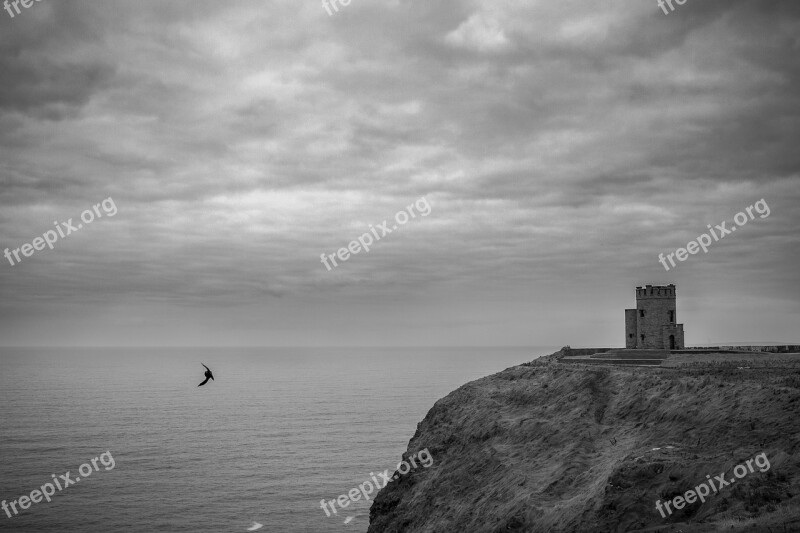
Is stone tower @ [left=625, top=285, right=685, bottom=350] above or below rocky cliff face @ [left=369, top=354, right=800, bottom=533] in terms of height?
above

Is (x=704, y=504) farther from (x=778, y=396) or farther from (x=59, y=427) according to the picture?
(x=59, y=427)

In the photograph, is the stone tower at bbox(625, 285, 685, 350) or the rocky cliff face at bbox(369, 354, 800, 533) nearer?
the rocky cliff face at bbox(369, 354, 800, 533)

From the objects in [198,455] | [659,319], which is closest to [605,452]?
[659,319]

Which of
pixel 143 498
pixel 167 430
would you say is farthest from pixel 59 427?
pixel 143 498

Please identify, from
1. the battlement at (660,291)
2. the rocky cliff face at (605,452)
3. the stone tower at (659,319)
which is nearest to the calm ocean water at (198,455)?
the rocky cliff face at (605,452)

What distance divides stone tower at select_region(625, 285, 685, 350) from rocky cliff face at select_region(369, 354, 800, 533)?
2078 centimetres

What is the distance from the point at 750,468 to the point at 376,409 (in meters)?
99.8

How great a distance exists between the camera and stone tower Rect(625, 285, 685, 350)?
192 feet

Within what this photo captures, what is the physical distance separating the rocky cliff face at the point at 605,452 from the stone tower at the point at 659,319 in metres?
20.8

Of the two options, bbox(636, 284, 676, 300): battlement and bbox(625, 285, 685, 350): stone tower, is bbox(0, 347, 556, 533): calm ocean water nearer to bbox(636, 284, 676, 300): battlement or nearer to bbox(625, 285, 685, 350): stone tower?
bbox(625, 285, 685, 350): stone tower

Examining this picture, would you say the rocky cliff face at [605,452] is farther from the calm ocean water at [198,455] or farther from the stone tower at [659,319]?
the stone tower at [659,319]

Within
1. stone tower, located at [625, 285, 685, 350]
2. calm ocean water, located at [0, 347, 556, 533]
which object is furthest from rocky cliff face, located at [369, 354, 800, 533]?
stone tower, located at [625, 285, 685, 350]

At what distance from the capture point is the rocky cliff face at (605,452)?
1848 cm

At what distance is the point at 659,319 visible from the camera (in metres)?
58.9
